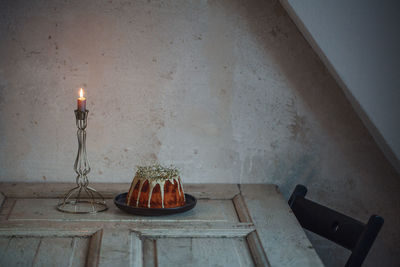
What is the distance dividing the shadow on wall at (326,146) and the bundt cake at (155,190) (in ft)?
1.66

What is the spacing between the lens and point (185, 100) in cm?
165

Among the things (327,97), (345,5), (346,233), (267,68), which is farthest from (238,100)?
(346,233)

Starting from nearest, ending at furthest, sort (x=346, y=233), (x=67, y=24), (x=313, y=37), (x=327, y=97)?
(x=346, y=233)
(x=313, y=37)
(x=67, y=24)
(x=327, y=97)

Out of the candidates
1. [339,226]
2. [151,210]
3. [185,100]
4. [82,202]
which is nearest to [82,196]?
[82,202]

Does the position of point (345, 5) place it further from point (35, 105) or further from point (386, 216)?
point (35, 105)

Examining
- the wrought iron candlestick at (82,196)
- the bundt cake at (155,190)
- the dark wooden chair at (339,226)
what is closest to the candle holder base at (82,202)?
the wrought iron candlestick at (82,196)

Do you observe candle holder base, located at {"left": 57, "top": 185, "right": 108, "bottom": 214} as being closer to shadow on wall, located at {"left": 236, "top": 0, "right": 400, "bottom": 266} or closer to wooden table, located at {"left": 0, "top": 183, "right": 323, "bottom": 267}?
wooden table, located at {"left": 0, "top": 183, "right": 323, "bottom": 267}

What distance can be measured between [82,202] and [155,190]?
0.26 meters

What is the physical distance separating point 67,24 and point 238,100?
0.62m

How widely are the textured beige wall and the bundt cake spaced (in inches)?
12.5

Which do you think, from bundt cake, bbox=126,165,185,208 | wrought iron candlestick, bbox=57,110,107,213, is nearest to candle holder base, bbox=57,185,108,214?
wrought iron candlestick, bbox=57,110,107,213

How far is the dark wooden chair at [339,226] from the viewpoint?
1191 mm

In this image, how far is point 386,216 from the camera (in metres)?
1.75

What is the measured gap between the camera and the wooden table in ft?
3.59
